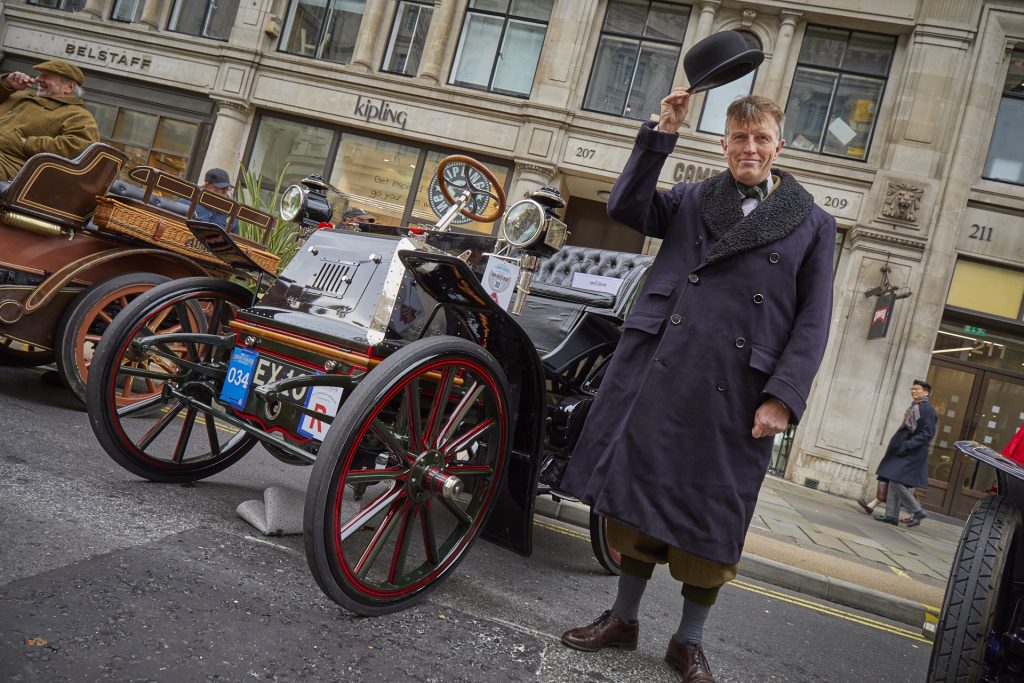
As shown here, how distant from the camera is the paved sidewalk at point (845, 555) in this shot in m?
4.41

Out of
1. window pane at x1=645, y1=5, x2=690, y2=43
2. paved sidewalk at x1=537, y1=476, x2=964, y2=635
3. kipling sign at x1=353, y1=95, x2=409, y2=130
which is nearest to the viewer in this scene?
paved sidewalk at x1=537, y1=476, x2=964, y2=635

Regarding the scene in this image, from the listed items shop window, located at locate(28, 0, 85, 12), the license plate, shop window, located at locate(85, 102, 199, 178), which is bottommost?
the license plate

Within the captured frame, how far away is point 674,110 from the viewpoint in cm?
227

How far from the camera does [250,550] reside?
2545 mm

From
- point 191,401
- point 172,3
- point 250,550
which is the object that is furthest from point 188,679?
point 172,3

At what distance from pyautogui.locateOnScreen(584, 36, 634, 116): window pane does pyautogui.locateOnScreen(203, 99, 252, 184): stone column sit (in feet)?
22.5

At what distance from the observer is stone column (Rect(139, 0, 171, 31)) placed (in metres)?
14.0

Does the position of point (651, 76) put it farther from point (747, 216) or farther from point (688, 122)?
point (747, 216)

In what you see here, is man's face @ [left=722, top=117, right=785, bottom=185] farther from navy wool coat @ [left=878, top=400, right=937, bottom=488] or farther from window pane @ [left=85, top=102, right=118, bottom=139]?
window pane @ [left=85, top=102, right=118, bottom=139]

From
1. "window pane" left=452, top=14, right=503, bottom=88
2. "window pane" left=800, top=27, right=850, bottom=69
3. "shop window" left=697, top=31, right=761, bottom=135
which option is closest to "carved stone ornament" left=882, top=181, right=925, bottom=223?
"window pane" left=800, top=27, right=850, bottom=69

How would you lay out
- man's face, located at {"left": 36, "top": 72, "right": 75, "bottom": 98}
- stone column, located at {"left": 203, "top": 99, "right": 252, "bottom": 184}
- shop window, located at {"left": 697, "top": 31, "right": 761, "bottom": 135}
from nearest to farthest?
man's face, located at {"left": 36, "top": 72, "right": 75, "bottom": 98} < shop window, located at {"left": 697, "top": 31, "right": 761, "bottom": 135} < stone column, located at {"left": 203, "top": 99, "right": 252, "bottom": 184}

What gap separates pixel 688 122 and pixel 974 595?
1142cm

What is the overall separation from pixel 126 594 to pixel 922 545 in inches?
327

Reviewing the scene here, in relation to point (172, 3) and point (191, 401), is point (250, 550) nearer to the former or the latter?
point (191, 401)
